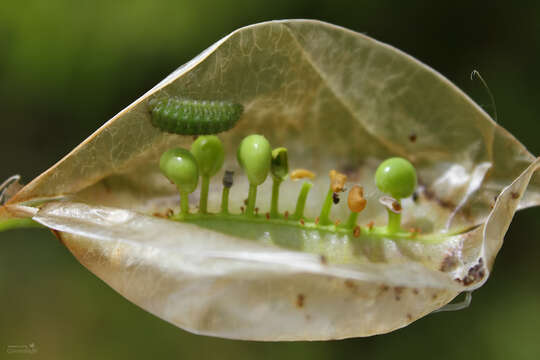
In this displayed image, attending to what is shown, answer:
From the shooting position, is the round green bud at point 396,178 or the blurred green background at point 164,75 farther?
the blurred green background at point 164,75

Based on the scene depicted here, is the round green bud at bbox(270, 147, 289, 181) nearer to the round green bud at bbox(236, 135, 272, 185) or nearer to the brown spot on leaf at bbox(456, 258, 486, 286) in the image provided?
the round green bud at bbox(236, 135, 272, 185)

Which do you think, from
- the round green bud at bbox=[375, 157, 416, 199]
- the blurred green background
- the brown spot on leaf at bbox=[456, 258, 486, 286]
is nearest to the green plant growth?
the round green bud at bbox=[375, 157, 416, 199]

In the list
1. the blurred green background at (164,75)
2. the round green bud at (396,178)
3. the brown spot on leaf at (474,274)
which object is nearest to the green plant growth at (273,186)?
the round green bud at (396,178)

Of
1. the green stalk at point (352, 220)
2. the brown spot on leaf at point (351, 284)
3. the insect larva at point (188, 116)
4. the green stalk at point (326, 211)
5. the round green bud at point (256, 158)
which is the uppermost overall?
the insect larva at point (188, 116)

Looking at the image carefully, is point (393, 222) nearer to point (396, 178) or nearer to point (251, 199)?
point (396, 178)

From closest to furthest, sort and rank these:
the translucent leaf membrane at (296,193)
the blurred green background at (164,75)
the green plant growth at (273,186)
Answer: the translucent leaf membrane at (296,193), the green plant growth at (273,186), the blurred green background at (164,75)

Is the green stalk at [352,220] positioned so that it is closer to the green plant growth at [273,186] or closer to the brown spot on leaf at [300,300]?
the green plant growth at [273,186]

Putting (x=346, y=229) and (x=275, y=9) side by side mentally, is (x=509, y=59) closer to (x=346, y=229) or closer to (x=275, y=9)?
(x=275, y=9)
